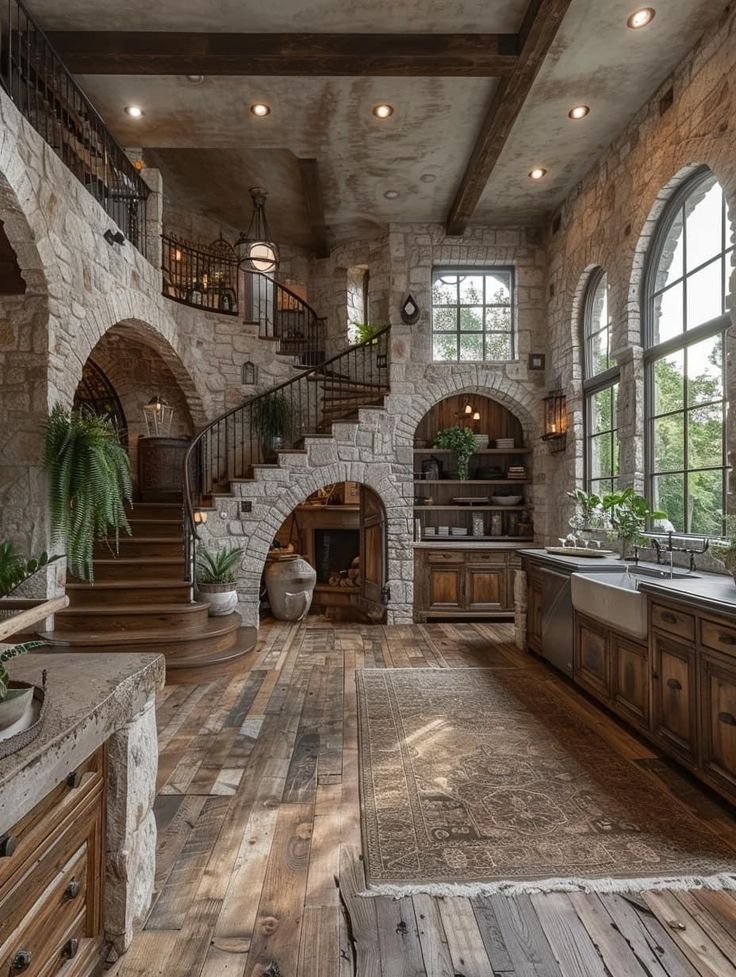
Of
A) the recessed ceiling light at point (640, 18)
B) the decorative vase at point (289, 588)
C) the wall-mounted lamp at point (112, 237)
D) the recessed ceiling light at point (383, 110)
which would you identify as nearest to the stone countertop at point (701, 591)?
the recessed ceiling light at point (640, 18)

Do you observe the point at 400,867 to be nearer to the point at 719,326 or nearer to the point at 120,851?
the point at 120,851

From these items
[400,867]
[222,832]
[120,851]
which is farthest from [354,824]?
[120,851]

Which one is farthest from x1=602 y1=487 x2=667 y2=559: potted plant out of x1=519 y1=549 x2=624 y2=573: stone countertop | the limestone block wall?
the limestone block wall

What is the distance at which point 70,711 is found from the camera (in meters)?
1.33

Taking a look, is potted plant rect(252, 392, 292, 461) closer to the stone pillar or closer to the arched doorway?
the arched doorway

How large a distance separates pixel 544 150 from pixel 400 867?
565 centimetres

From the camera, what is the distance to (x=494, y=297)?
6668 millimetres

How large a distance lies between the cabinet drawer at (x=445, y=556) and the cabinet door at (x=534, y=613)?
1384 mm

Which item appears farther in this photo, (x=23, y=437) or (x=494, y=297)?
(x=494, y=297)

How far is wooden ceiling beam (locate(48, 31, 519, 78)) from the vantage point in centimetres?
383

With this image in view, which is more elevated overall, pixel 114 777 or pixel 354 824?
pixel 114 777

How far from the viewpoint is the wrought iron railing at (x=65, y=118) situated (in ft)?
12.5

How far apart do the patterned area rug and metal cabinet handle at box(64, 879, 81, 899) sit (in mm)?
986

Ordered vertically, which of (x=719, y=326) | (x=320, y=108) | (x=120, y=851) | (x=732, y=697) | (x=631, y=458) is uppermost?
(x=320, y=108)
